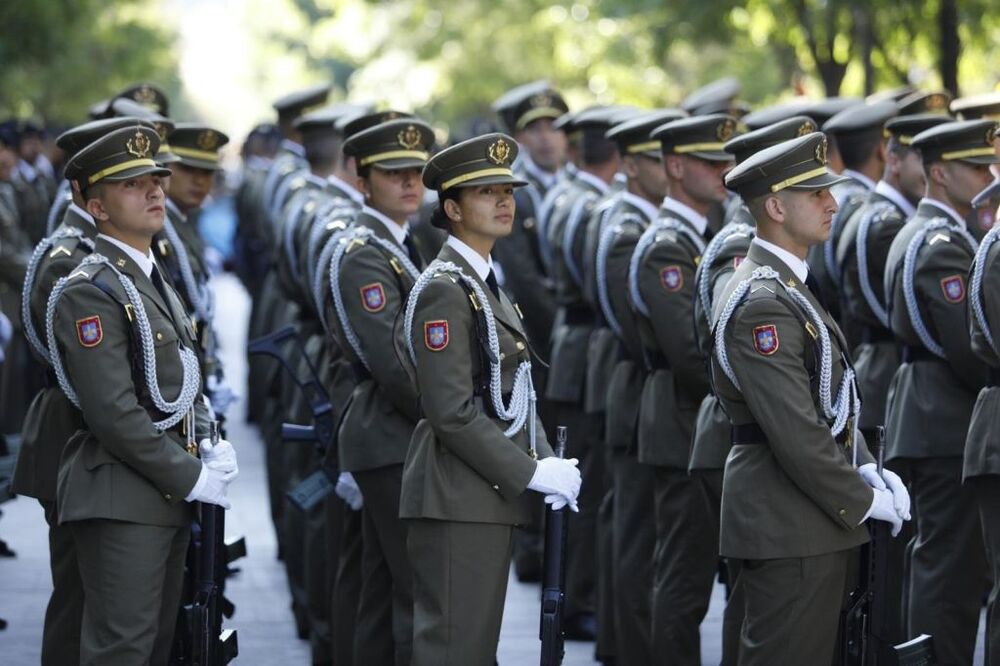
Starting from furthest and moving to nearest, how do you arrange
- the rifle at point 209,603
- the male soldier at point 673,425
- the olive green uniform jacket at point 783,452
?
1. the male soldier at point 673,425
2. the rifle at point 209,603
3. the olive green uniform jacket at point 783,452

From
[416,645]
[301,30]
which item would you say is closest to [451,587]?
[416,645]

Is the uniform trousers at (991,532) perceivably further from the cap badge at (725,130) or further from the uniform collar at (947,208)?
the cap badge at (725,130)

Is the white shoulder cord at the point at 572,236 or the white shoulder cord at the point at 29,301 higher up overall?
the white shoulder cord at the point at 572,236

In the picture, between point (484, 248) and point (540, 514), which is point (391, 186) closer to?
point (484, 248)

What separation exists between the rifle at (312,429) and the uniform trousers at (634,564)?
1.20 metres

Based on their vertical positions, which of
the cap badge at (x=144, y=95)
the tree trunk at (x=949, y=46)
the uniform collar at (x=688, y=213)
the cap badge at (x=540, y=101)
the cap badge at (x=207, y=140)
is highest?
the tree trunk at (x=949, y=46)

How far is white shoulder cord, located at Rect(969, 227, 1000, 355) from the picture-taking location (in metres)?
6.18

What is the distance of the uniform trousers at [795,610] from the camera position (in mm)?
5520

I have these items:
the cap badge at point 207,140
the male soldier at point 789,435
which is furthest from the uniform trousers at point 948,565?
the cap badge at point 207,140

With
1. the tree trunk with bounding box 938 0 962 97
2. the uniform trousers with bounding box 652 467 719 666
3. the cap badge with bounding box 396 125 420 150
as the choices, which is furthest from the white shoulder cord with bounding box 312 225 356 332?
the tree trunk with bounding box 938 0 962 97

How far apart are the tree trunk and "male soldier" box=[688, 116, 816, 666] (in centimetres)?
715

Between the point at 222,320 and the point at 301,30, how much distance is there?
2236 centimetres

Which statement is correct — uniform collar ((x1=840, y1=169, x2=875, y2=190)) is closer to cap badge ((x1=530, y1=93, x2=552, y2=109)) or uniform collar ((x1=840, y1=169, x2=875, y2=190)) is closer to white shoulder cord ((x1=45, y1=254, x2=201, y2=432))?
cap badge ((x1=530, y1=93, x2=552, y2=109))

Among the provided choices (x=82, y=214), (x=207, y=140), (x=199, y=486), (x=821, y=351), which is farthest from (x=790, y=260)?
A: (x=207, y=140)
